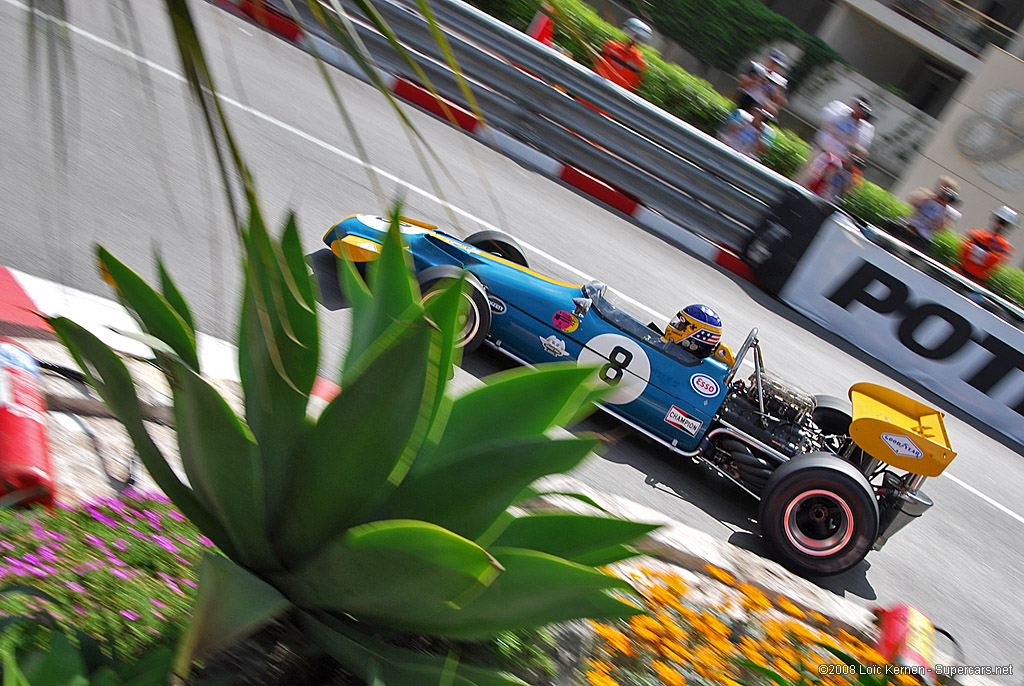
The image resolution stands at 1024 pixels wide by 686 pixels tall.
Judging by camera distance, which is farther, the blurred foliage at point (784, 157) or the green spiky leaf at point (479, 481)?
the blurred foliage at point (784, 157)

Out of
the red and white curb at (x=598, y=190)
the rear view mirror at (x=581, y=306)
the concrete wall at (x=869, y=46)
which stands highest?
the concrete wall at (x=869, y=46)

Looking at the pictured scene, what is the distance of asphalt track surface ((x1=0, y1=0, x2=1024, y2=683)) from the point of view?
→ 16.7 feet

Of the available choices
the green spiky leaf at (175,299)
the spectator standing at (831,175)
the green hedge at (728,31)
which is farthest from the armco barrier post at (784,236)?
the green hedge at (728,31)

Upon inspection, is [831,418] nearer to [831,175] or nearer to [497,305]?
[497,305]

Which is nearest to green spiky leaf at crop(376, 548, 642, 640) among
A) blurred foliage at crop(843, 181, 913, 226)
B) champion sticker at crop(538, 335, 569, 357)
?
champion sticker at crop(538, 335, 569, 357)

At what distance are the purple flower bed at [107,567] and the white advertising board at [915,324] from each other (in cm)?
864

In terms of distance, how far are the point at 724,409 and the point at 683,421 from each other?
0.29 metres

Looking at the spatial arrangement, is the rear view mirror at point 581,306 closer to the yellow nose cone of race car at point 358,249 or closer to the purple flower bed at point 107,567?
the yellow nose cone of race car at point 358,249

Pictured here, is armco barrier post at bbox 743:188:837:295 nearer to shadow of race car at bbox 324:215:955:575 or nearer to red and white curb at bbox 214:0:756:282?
red and white curb at bbox 214:0:756:282

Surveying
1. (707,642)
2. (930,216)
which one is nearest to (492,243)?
(707,642)

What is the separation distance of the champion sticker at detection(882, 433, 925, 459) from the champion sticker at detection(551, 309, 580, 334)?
2.01 metres

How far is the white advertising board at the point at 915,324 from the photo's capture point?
933cm

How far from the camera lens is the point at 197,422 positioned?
176cm

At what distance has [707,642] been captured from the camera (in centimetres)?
289
